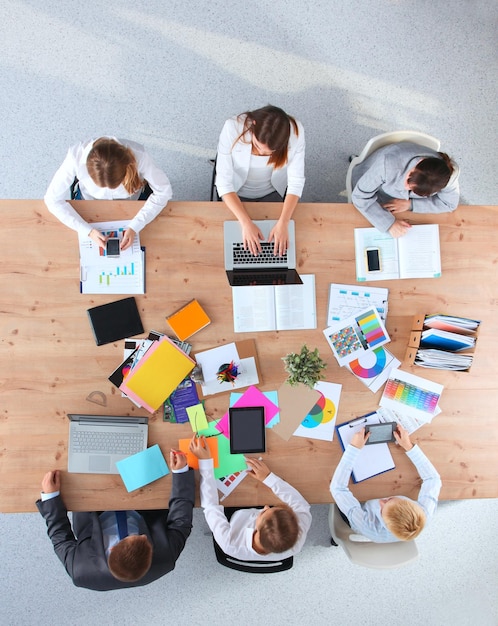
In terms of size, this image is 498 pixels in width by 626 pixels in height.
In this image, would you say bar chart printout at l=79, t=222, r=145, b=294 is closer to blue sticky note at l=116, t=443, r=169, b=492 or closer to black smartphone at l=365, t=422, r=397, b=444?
blue sticky note at l=116, t=443, r=169, b=492

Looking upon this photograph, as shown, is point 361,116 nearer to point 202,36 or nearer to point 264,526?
point 202,36

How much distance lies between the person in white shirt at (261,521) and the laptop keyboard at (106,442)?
24cm

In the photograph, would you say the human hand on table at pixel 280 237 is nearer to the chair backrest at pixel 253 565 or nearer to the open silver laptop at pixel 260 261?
the open silver laptop at pixel 260 261

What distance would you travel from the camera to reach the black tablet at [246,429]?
1.87 metres

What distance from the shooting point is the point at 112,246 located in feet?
6.03

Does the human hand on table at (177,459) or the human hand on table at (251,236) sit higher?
the human hand on table at (251,236)

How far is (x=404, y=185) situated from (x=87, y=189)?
1340 mm

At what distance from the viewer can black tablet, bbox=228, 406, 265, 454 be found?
187 cm

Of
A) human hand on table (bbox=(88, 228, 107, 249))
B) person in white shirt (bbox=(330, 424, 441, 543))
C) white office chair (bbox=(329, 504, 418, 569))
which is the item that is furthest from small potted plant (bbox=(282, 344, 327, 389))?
human hand on table (bbox=(88, 228, 107, 249))

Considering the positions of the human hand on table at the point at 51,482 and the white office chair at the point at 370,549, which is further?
the white office chair at the point at 370,549

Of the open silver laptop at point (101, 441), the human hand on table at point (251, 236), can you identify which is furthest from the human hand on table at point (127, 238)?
the open silver laptop at point (101, 441)

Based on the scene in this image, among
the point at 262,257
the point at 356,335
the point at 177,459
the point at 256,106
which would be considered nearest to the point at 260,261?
the point at 262,257

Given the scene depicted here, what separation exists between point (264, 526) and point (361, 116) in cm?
236

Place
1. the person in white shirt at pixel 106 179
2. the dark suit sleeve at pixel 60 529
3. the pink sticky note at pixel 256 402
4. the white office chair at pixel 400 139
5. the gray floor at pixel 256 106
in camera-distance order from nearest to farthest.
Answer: the person in white shirt at pixel 106 179 < the dark suit sleeve at pixel 60 529 < the pink sticky note at pixel 256 402 < the white office chair at pixel 400 139 < the gray floor at pixel 256 106
